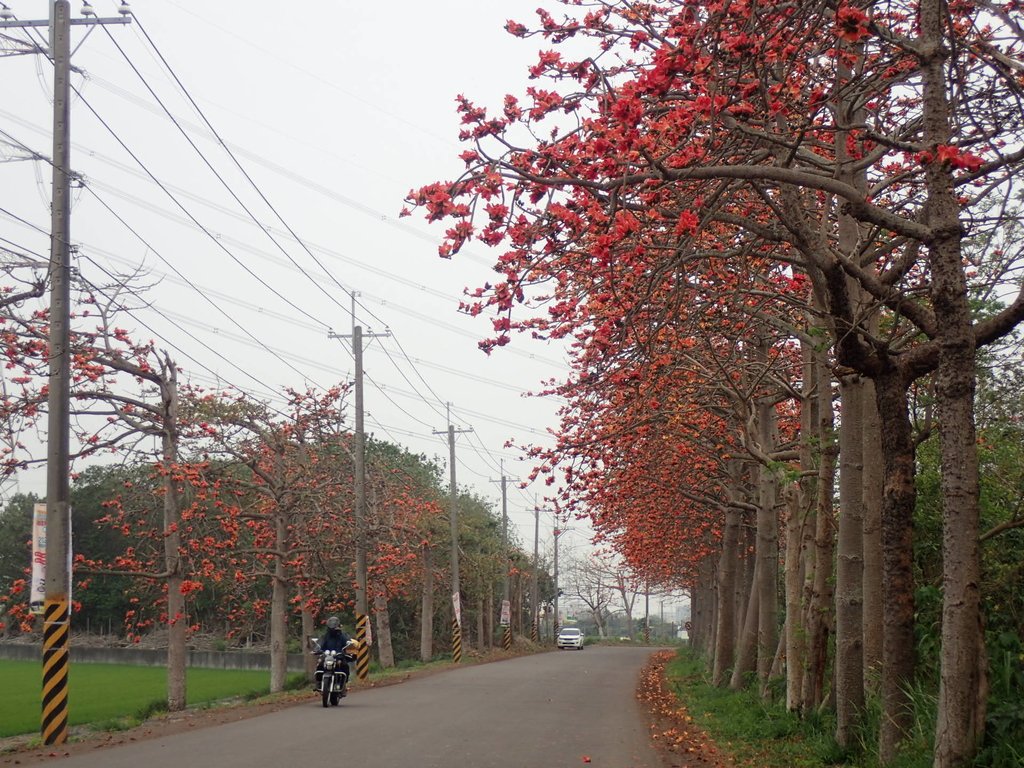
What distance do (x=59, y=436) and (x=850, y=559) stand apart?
10151 millimetres

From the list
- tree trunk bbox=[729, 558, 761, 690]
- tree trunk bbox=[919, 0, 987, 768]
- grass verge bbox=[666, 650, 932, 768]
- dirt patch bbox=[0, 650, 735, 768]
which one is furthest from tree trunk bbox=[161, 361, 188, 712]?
tree trunk bbox=[919, 0, 987, 768]

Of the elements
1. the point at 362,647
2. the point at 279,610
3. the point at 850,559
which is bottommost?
the point at 362,647

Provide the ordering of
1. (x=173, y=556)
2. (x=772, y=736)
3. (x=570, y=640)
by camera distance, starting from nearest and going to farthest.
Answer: (x=772, y=736)
(x=173, y=556)
(x=570, y=640)

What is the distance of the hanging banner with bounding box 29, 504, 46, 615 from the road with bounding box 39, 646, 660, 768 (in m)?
2.78

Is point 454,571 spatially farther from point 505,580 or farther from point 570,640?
point 570,640

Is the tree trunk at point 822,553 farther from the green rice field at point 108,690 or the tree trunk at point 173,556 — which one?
the tree trunk at point 173,556

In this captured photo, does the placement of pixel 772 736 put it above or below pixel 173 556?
below

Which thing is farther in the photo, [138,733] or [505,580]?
[505,580]

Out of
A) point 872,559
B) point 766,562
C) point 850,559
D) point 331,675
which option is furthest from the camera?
point 331,675

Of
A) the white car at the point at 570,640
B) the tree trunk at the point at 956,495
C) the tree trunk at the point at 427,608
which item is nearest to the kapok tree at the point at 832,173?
the tree trunk at the point at 956,495

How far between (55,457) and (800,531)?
10058mm

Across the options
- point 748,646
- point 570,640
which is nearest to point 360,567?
point 748,646

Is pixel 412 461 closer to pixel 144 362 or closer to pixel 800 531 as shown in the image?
pixel 144 362

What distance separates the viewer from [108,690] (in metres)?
33.9
